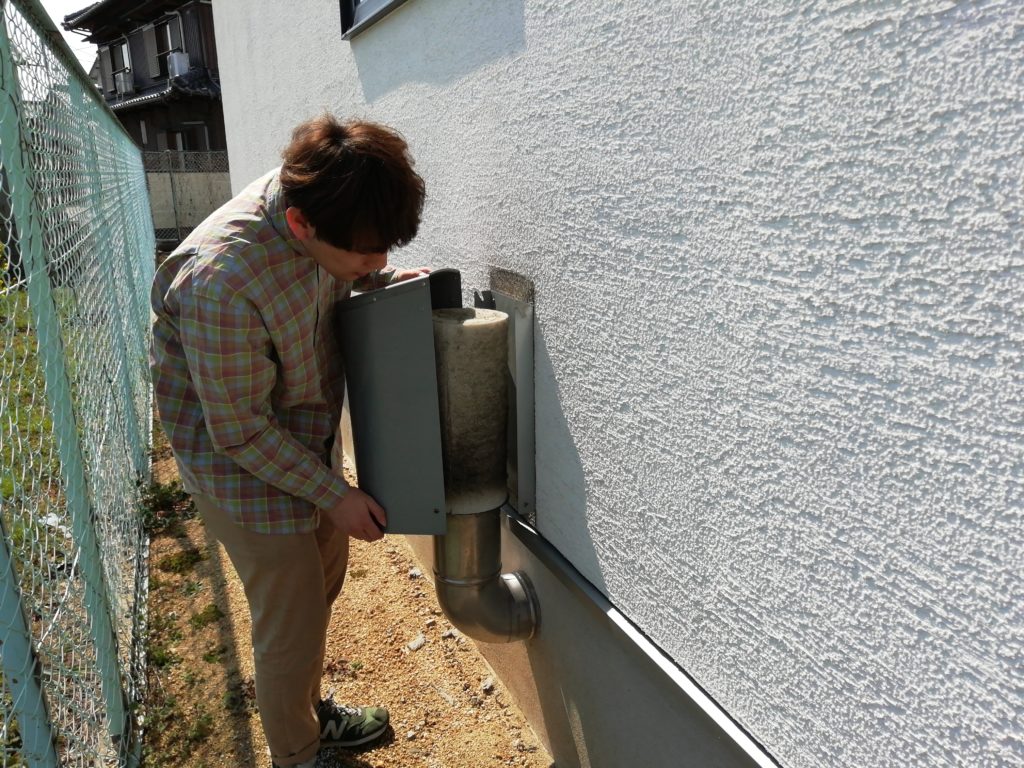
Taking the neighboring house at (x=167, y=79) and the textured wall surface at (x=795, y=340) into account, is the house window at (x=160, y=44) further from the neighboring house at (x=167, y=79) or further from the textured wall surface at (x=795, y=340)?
Result: the textured wall surface at (x=795, y=340)

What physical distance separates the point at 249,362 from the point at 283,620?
84 centimetres

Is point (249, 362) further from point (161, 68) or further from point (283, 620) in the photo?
point (161, 68)

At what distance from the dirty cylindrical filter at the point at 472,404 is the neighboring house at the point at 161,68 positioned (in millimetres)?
24966

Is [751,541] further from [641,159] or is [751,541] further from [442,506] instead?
[442,506]

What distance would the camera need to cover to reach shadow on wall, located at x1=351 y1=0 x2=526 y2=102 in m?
2.16

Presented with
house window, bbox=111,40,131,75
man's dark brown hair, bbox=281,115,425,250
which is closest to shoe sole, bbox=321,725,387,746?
man's dark brown hair, bbox=281,115,425,250

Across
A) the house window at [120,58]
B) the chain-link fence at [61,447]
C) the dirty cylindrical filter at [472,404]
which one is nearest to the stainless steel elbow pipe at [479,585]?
the dirty cylindrical filter at [472,404]

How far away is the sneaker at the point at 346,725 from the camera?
2.60 m

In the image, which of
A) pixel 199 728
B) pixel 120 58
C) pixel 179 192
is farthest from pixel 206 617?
pixel 120 58

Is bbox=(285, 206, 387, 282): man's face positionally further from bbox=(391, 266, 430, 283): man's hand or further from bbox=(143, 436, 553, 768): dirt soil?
bbox=(143, 436, 553, 768): dirt soil

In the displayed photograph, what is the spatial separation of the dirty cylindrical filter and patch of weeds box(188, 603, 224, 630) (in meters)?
1.75

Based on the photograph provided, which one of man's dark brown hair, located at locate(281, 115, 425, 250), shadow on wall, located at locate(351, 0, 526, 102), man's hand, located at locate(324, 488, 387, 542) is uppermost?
shadow on wall, located at locate(351, 0, 526, 102)

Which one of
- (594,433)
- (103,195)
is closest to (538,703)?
(594,433)

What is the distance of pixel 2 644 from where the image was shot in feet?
5.18
